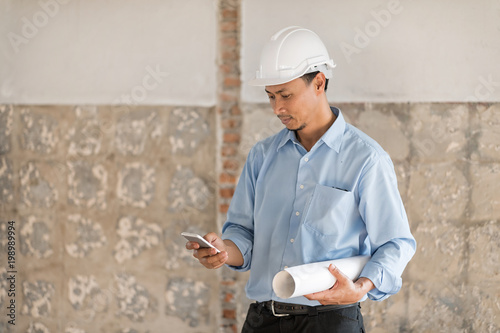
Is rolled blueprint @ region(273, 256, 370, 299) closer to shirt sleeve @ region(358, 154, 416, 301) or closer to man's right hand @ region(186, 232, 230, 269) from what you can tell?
shirt sleeve @ region(358, 154, 416, 301)

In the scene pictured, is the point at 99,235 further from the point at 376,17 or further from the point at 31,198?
the point at 376,17

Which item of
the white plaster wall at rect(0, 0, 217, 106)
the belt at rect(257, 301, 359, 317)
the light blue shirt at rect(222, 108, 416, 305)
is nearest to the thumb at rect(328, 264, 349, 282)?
the light blue shirt at rect(222, 108, 416, 305)

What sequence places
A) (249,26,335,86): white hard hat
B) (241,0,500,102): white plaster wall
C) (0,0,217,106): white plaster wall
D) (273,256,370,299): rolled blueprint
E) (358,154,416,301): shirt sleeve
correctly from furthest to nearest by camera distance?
(0,0,217,106): white plaster wall → (241,0,500,102): white plaster wall → (249,26,335,86): white hard hat → (358,154,416,301): shirt sleeve → (273,256,370,299): rolled blueprint

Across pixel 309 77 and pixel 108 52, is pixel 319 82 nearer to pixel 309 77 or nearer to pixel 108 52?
pixel 309 77

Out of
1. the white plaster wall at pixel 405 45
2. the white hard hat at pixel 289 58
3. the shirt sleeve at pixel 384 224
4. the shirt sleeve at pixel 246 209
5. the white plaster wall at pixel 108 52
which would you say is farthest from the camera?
the white plaster wall at pixel 108 52

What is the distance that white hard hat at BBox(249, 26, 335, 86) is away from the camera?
1.96m

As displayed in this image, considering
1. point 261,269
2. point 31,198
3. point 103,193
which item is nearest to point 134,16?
point 103,193

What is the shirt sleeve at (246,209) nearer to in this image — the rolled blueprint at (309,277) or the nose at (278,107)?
the nose at (278,107)

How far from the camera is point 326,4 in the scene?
2994 millimetres

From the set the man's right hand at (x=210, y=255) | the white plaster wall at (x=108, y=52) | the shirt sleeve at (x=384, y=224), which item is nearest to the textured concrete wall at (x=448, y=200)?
the white plaster wall at (x=108, y=52)

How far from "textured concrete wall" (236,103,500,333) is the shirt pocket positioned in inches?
47.0

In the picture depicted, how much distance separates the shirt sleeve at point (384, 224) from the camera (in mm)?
1837

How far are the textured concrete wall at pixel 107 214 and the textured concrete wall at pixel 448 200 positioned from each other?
1.04 metres

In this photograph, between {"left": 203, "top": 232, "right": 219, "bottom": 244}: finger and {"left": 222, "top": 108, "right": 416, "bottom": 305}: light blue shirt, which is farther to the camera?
{"left": 203, "top": 232, "right": 219, "bottom": 244}: finger
